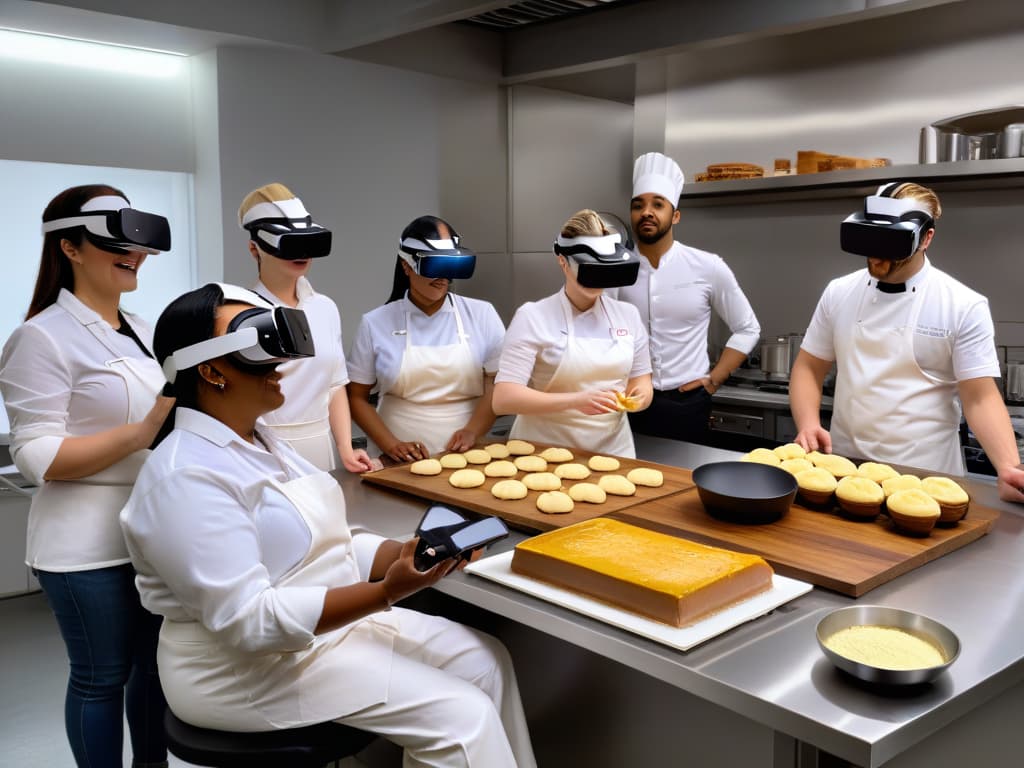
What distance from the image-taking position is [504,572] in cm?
176

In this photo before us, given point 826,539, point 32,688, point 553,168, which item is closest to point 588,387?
point 826,539

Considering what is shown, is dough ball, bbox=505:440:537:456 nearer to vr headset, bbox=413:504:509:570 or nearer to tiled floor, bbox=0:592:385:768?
tiled floor, bbox=0:592:385:768

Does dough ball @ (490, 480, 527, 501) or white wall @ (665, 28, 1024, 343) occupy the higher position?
white wall @ (665, 28, 1024, 343)

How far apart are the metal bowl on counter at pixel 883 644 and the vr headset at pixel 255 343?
990mm

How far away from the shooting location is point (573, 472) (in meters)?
2.35

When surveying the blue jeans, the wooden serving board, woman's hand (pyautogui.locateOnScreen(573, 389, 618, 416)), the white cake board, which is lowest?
the blue jeans

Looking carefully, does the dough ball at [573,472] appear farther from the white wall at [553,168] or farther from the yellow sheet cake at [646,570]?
the white wall at [553,168]

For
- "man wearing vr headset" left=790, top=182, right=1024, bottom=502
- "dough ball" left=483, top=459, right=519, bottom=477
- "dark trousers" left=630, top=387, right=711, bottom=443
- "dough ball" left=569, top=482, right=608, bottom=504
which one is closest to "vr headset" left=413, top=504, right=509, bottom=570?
"dough ball" left=569, top=482, right=608, bottom=504

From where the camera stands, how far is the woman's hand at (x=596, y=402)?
250 centimetres

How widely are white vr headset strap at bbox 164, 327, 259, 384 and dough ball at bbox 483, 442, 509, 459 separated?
115 centimetres

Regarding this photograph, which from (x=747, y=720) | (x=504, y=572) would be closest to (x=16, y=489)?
(x=504, y=572)

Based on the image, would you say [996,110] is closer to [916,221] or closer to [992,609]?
[916,221]

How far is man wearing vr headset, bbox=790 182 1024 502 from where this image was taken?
2.34 m

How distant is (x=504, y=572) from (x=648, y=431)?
2211 mm
